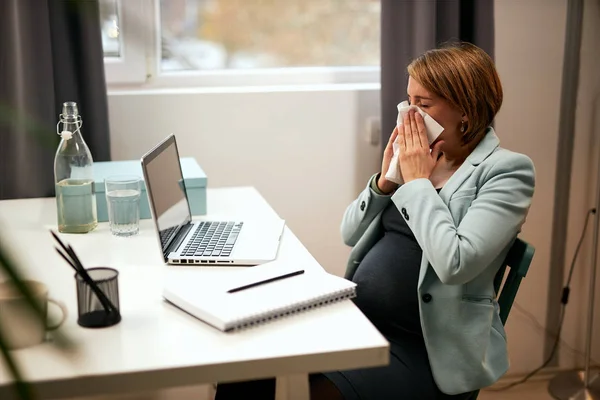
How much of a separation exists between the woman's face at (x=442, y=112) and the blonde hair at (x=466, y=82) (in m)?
0.01

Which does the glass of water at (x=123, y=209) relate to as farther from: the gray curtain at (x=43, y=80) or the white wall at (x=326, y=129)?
the white wall at (x=326, y=129)

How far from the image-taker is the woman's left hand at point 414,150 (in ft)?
5.09

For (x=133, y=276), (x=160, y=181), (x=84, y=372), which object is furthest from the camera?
(x=160, y=181)

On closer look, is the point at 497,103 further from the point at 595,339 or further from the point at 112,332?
the point at 595,339

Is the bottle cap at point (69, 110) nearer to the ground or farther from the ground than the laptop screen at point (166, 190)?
farther from the ground

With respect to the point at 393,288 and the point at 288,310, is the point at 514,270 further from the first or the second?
the point at 288,310

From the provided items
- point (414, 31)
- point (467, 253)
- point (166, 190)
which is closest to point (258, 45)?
Answer: point (414, 31)

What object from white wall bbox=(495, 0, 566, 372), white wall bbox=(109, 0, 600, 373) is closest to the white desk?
white wall bbox=(109, 0, 600, 373)

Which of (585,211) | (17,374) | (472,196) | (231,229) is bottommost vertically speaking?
(585,211)

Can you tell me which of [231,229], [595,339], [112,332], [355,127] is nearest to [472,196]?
[231,229]

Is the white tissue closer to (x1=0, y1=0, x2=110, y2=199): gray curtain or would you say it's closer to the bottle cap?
the bottle cap

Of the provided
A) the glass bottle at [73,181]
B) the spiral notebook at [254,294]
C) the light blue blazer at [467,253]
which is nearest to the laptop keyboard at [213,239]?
the spiral notebook at [254,294]

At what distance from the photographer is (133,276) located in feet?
4.61

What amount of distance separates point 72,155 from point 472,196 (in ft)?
3.28
